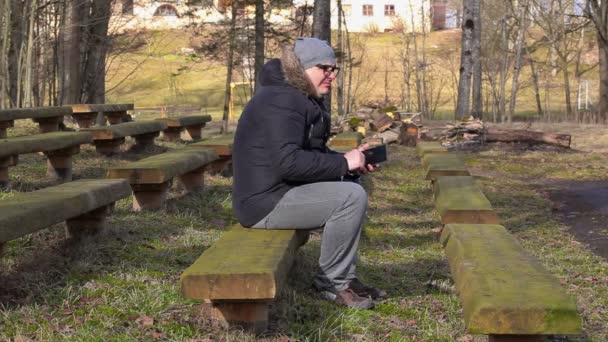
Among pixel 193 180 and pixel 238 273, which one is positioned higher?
pixel 238 273

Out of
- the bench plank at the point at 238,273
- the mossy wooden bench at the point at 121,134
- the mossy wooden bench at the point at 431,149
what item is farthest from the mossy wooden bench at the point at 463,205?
the mossy wooden bench at the point at 121,134

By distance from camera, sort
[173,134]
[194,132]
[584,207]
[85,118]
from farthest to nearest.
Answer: [194,132] < [173,134] < [85,118] < [584,207]

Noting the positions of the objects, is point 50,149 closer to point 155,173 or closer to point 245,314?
point 155,173

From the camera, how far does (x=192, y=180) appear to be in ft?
24.8

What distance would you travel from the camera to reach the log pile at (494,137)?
15.2 meters

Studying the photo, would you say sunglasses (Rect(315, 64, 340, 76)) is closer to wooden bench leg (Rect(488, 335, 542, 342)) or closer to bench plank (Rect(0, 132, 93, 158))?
wooden bench leg (Rect(488, 335, 542, 342))

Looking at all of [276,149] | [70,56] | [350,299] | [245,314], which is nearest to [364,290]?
[350,299]

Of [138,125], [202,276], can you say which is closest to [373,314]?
[202,276]

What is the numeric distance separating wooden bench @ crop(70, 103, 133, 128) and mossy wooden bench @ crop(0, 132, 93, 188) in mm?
3528

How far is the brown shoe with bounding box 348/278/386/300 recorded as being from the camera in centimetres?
431

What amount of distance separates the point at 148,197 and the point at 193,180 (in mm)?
1219

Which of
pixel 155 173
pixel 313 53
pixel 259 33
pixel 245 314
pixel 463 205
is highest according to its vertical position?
pixel 259 33

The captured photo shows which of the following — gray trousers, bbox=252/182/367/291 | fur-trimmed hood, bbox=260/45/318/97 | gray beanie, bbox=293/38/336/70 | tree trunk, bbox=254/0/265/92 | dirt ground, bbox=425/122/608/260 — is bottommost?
dirt ground, bbox=425/122/608/260

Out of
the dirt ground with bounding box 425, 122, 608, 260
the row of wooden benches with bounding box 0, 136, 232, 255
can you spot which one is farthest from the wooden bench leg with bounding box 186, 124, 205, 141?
the dirt ground with bounding box 425, 122, 608, 260
